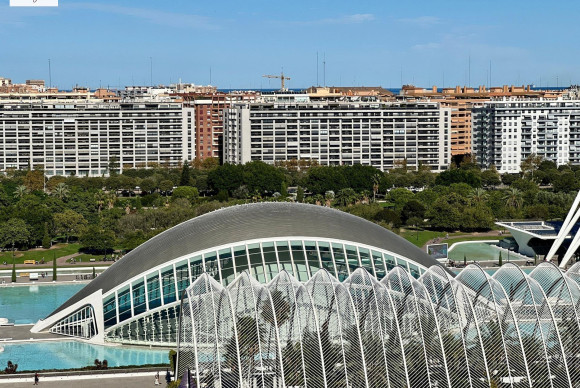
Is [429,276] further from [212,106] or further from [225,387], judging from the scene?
[212,106]

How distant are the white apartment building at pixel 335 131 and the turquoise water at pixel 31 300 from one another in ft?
248

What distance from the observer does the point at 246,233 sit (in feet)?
147

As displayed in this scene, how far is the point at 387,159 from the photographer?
13625 cm

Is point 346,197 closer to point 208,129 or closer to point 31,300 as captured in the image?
point 31,300

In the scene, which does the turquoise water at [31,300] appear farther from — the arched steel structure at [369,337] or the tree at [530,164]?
the tree at [530,164]

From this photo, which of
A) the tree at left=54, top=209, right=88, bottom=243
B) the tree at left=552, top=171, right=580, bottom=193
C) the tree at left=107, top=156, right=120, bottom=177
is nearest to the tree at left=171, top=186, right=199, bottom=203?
the tree at left=54, top=209, right=88, bottom=243

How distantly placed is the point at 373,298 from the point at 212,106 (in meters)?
115

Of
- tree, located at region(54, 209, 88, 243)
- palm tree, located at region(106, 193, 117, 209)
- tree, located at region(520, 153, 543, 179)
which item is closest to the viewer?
tree, located at region(54, 209, 88, 243)

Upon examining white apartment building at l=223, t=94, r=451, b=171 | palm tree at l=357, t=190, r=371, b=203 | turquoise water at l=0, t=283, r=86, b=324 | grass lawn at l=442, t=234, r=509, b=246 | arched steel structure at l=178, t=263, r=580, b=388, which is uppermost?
white apartment building at l=223, t=94, r=451, b=171

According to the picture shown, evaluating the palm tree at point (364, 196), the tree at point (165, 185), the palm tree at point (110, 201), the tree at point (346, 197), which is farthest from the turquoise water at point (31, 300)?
the tree at point (165, 185)

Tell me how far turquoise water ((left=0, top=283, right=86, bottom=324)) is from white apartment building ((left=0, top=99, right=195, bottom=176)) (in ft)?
242

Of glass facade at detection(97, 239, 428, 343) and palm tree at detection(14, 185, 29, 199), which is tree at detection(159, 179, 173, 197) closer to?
palm tree at detection(14, 185, 29, 199)

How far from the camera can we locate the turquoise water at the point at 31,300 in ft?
172

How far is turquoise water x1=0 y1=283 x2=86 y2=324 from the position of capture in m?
52.4
